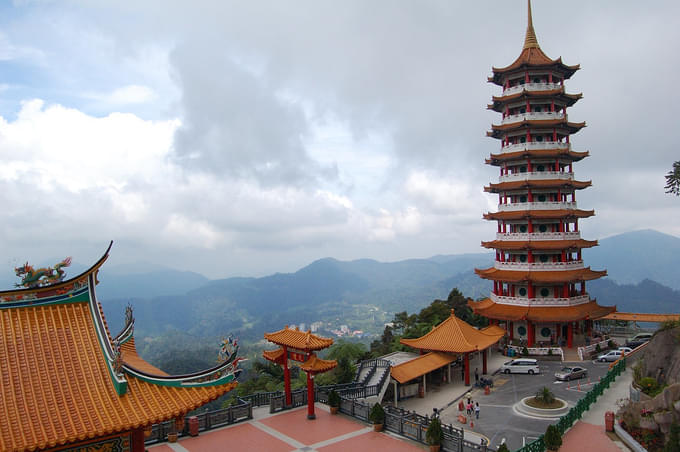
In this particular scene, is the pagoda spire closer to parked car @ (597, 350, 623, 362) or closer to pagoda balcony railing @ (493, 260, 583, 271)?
Result: pagoda balcony railing @ (493, 260, 583, 271)

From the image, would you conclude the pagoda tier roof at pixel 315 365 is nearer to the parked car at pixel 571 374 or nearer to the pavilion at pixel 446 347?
the pavilion at pixel 446 347

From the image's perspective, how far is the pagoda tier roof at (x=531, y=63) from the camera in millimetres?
38156

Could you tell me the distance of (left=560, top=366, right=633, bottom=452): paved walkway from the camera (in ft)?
58.3

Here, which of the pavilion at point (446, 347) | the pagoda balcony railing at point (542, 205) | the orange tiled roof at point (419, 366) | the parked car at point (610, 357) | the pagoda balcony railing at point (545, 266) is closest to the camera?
the orange tiled roof at point (419, 366)

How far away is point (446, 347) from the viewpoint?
27.6 m

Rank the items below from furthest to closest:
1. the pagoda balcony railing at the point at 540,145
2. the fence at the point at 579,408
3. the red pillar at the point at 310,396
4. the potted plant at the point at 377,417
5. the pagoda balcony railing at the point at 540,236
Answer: the pagoda balcony railing at the point at 540,145
the pagoda balcony railing at the point at 540,236
the red pillar at the point at 310,396
the potted plant at the point at 377,417
the fence at the point at 579,408

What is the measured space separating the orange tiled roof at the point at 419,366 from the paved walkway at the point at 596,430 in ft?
25.9

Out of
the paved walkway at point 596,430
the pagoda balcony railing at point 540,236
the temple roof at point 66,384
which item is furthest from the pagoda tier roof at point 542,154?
the temple roof at point 66,384

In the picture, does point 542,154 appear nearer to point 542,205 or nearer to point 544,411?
point 542,205

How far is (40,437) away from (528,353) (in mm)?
31385

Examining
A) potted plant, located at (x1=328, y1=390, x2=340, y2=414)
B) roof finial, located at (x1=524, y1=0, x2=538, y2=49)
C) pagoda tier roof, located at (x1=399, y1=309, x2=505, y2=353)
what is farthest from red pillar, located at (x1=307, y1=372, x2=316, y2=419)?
roof finial, located at (x1=524, y1=0, x2=538, y2=49)

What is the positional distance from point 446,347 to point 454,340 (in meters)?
0.90

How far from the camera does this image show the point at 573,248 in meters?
35.5

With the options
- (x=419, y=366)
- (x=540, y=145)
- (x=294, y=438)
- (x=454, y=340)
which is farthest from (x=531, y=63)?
(x=294, y=438)
